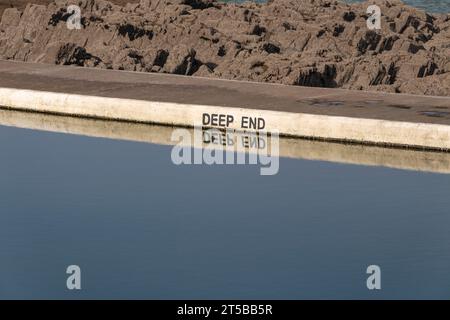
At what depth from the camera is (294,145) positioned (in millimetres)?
17297

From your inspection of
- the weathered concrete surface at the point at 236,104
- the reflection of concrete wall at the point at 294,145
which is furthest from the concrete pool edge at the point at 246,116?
the reflection of concrete wall at the point at 294,145

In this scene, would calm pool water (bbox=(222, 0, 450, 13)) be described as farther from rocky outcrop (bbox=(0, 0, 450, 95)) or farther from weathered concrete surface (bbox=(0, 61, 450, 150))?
weathered concrete surface (bbox=(0, 61, 450, 150))

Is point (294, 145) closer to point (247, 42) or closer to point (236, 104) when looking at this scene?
point (236, 104)

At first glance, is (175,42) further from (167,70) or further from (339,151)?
(339,151)

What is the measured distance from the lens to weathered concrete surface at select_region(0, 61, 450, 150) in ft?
55.5

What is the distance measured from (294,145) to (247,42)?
789 centimetres

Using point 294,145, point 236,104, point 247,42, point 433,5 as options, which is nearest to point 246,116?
point 294,145

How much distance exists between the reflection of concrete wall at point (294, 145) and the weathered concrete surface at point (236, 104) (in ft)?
0.38

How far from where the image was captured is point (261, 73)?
22094mm

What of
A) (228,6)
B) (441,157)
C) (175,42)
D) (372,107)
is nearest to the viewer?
(441,157)

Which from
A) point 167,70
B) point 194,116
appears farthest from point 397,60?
point 194,116
